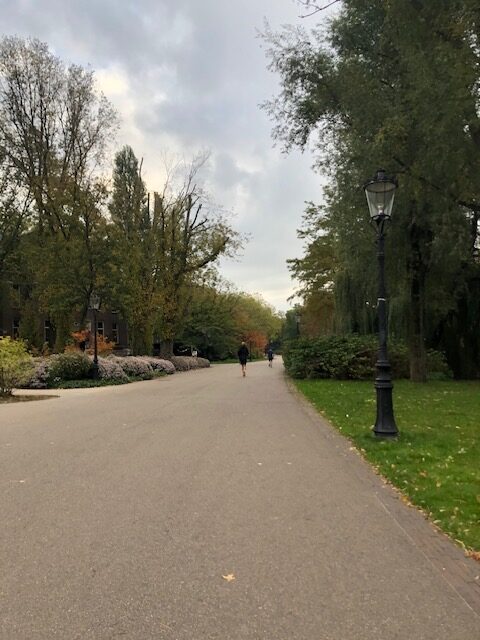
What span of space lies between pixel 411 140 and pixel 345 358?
11.0 meters

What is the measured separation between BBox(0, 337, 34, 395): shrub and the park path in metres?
9.24

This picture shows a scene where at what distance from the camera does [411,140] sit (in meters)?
14.8

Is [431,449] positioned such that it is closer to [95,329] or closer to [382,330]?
[382,330]

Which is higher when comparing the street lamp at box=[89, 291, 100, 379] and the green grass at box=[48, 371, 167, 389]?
the street lamp at box=[89, 291, 100, 379]

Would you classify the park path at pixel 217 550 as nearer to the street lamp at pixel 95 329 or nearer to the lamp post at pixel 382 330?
the lamp post at pixel 382 330

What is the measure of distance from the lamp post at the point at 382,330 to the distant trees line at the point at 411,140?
3.74 metres

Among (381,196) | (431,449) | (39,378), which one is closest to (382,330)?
(431,449)

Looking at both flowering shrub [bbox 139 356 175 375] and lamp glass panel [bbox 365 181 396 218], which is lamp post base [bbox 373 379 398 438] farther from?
flowering shrub [bbox 139 356 175 375]

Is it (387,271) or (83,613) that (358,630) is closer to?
(83,613)

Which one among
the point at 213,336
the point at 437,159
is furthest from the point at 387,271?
the point at 213,336

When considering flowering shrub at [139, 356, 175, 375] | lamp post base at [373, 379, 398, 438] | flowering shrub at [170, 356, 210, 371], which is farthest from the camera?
flowering shrub at [170, 356, 210, 371]

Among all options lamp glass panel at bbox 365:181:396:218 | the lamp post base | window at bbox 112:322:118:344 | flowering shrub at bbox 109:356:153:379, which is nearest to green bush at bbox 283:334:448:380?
flowering shrub at bbox 109:356:153:379

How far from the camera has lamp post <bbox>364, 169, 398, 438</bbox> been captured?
9.02 m

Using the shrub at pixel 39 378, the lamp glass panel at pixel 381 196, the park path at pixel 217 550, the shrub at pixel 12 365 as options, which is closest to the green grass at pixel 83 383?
the shrub at pixel 39 378
